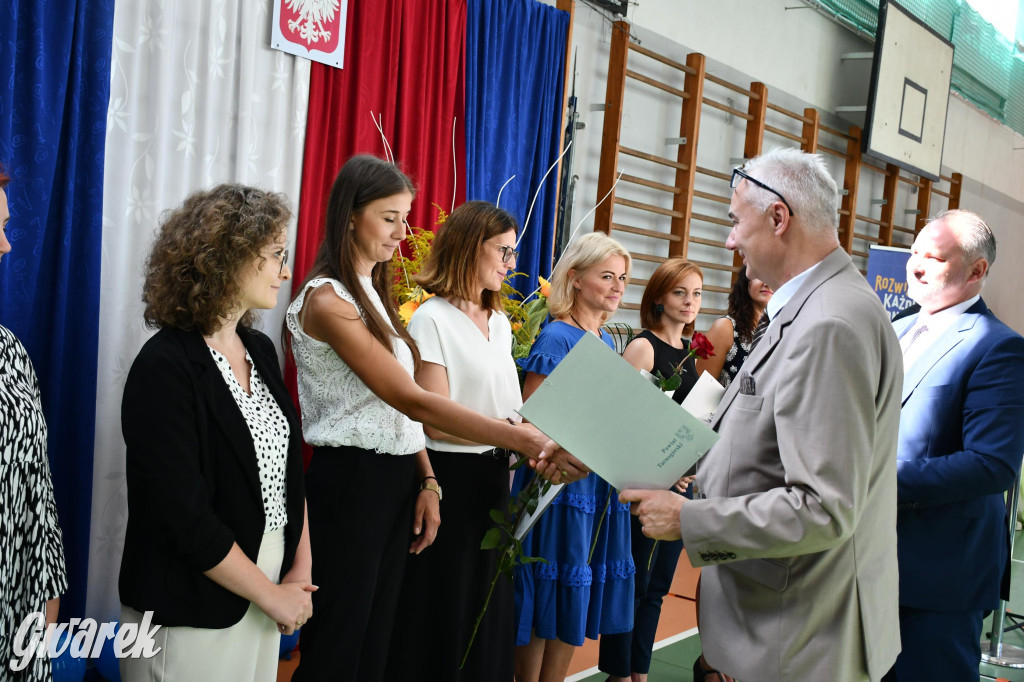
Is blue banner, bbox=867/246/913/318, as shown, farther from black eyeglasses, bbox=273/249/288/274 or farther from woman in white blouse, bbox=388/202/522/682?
black eyeglasses, bbox=273/249/288/274

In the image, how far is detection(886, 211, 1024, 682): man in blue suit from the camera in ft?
6.38

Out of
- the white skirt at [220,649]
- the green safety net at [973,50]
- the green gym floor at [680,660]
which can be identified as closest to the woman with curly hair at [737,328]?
the green gym floor at [680,660]

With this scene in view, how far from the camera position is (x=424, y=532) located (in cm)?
208

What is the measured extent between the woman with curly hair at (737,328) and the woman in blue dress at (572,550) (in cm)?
81

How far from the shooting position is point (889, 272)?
655 cm

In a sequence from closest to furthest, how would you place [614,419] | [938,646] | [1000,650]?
[614,419], [938,646], [1000,650]

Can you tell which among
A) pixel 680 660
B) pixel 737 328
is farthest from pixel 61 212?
pixel 680 660

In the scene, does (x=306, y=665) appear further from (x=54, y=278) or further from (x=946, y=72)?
(x=946, y=72)

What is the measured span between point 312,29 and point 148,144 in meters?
0.81

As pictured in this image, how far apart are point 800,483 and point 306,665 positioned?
44.2 inches

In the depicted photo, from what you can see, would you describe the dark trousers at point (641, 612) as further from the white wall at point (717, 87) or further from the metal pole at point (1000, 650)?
the white wall at point (717, 87)

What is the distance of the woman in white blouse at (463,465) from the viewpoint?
7.10ft

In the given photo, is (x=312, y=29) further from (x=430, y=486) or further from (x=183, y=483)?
(x=183, y=483)

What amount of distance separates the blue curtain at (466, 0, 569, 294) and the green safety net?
3194mm
